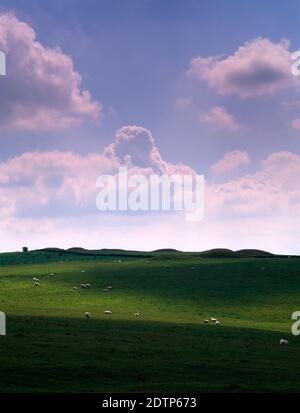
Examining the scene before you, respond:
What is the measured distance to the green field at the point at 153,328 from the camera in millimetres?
29281

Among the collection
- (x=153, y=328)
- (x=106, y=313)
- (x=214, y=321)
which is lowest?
(x=214, y=321)

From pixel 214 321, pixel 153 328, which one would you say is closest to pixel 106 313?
pixel 214 321

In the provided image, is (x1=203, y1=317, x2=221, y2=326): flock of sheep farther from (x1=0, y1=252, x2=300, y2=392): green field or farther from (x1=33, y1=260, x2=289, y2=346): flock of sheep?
(x1=0, y1=252, x2=300, y2=392): green field

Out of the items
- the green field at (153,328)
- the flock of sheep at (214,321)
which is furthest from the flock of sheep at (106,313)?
the green field at (153,328)

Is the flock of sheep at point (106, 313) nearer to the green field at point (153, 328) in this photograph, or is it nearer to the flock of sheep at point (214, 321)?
the flock of sheep at point (214, 321)

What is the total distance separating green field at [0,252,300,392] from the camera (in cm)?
2928

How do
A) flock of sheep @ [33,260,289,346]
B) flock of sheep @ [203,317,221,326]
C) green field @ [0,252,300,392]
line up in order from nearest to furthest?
1. green field @ [0,252,300,392]
2. flock of sheep @ [33,260,289,346]
3. flock of sheep @ [203,317,221,326]

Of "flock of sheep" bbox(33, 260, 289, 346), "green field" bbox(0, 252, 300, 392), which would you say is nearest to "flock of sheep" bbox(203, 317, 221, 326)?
"flock of sheep" bbox(33, 260, 289, 346)

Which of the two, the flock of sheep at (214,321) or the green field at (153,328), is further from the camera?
the flock of sheep at (214,321)

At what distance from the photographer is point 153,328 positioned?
46.8m

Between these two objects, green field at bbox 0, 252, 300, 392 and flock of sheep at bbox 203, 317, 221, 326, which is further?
flock of sheep at bbox 203, 317, 221, 326

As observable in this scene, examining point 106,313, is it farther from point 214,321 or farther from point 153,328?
point 153,328

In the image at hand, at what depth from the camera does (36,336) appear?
Answer: 39.1 m

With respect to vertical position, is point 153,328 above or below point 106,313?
below
